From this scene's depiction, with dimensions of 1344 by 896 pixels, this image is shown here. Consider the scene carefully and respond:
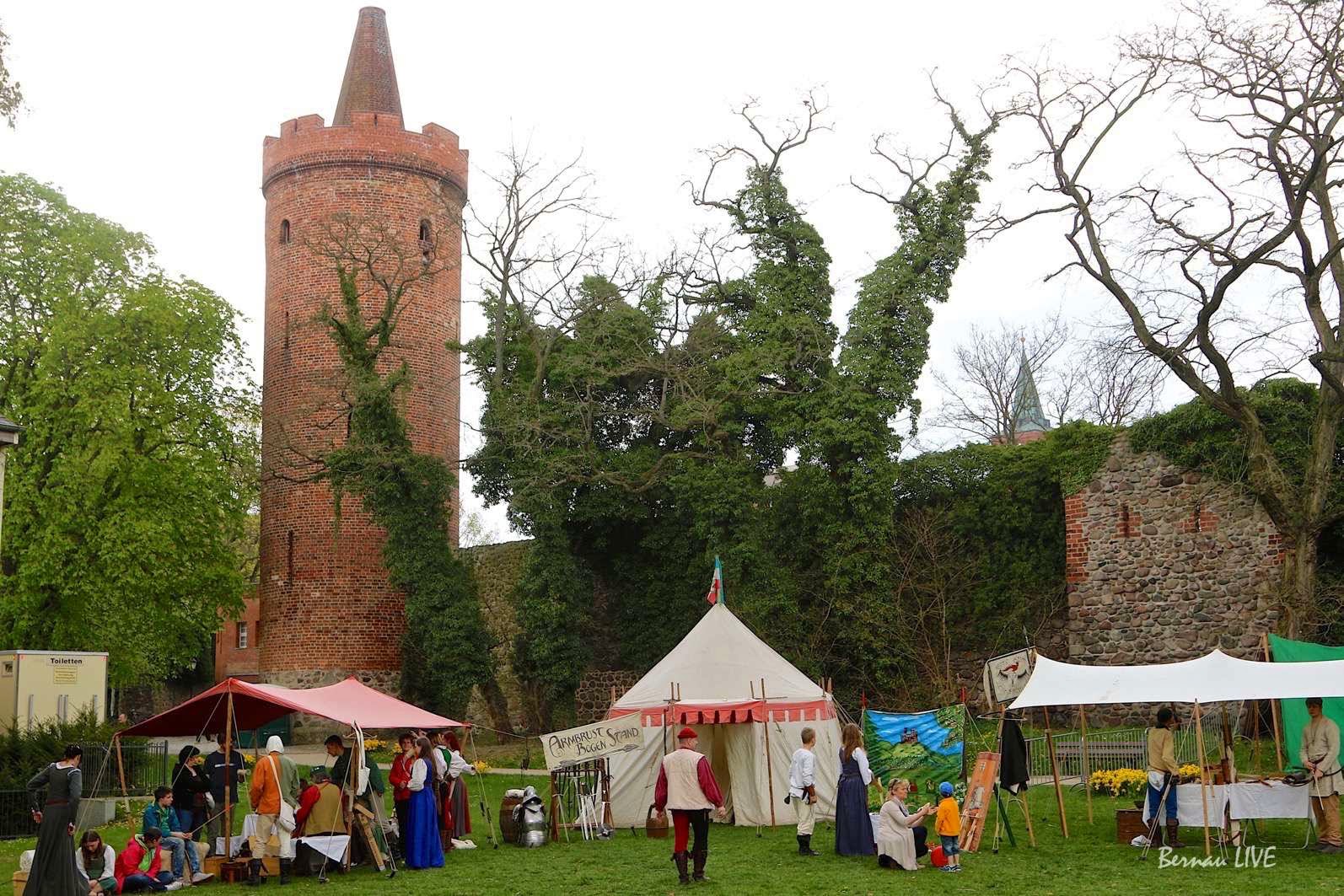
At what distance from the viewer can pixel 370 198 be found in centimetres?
2898

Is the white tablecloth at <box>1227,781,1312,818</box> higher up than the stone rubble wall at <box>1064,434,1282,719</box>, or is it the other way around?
the stone rubble wall at <box>1064,434,1282,719</box>

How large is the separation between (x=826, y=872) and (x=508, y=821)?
13.9 feet

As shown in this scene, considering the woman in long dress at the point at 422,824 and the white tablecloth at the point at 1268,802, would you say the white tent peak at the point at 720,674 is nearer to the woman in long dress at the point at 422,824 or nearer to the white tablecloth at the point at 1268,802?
the woman in long dress at the point at 422,824

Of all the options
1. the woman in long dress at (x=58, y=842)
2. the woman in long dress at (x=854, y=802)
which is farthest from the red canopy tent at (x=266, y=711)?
the woman in long dress at (x=854, y=802)

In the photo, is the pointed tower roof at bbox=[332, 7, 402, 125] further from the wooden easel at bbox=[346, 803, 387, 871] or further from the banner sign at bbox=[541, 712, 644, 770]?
the wooden easel at bbox=[346, 803, 387, 871]

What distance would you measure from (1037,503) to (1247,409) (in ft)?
14.6

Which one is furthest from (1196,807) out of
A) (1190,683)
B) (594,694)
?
(594,694)

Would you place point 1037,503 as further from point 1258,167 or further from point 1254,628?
point 1258,167

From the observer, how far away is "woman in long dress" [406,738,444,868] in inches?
514

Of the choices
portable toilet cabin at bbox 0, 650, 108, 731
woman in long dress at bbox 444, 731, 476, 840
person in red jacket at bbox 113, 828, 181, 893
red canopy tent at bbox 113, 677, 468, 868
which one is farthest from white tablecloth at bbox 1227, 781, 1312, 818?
portable toilet cabin at bbox 0, 650, 108, 731

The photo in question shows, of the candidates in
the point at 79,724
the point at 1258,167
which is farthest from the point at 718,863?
the point at 1258,167

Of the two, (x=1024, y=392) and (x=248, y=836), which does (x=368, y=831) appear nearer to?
(x=248, y=836)

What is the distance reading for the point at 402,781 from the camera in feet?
44.0

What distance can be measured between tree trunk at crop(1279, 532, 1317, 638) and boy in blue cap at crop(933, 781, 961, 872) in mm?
9885
